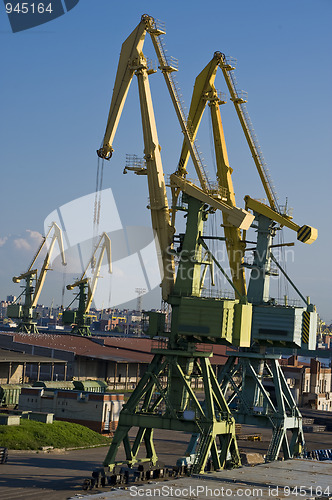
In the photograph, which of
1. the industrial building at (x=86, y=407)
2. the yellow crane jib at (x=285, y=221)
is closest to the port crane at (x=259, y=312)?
the yellow crane jib at (x=285, y=221)

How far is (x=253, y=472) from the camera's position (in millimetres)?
34406

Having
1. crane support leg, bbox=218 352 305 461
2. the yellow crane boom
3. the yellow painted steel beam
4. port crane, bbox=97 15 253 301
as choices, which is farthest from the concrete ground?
the yellow painted steel beam

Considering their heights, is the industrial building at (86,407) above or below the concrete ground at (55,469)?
above

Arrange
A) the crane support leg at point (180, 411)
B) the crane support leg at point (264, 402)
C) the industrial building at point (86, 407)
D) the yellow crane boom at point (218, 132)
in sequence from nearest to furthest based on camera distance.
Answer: the crane support leg at point (180, 411)
the crane support leg at point (264, 402)
the yellow crane boom at point (218, 132)
the industrial building at point (86, 407)

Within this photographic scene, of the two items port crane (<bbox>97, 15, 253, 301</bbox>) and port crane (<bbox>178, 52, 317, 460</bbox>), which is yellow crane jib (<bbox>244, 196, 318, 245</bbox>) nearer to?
port crane (<bbox>178, 52, 317, 460</bbox>)

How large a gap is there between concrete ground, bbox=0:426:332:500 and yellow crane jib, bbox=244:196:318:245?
1873 cm

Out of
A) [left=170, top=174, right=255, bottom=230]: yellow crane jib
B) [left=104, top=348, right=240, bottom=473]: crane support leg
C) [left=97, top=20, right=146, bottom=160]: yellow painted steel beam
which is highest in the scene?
[left=97, top=20, right=146, bottom=160]: yellow painted steel beam

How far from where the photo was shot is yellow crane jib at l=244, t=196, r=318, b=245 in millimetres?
53125

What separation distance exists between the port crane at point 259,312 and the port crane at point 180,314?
12.0ft

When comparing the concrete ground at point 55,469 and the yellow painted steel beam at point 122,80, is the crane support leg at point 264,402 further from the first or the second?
the yellow painted steel beam at point 122,80

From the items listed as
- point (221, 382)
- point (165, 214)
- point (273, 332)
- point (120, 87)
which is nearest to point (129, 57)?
point (120, 87)

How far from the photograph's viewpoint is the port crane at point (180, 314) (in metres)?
42.9

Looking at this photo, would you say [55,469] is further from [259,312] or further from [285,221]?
[285,221]

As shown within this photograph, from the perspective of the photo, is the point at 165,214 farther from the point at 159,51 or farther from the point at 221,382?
the point at 221,382
